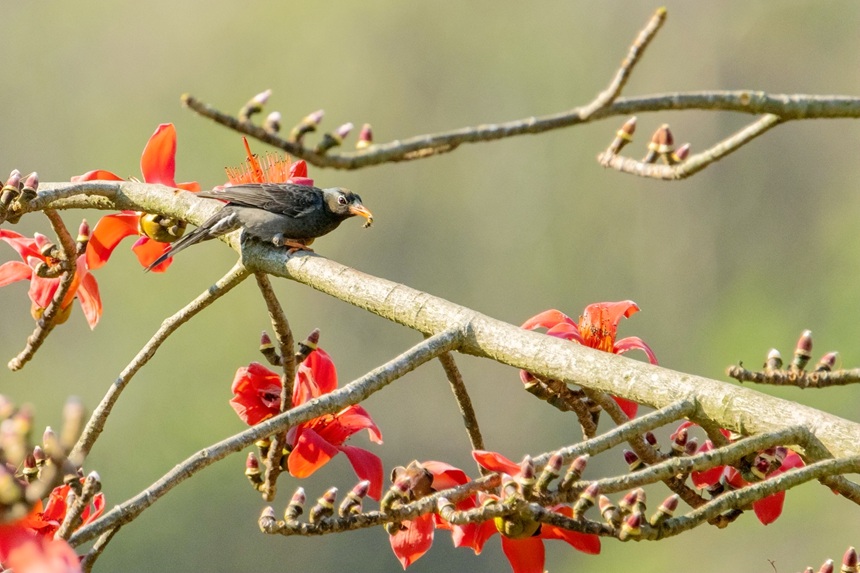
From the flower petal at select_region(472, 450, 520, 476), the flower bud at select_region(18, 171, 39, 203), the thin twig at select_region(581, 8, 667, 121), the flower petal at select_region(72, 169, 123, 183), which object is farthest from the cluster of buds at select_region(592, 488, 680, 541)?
the flower petal at select_region(72, 169, 123, 183)

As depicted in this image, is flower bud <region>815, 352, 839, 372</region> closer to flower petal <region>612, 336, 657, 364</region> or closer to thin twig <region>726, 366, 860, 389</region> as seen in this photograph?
thin twig <region>726, 366, 860, 389</region>

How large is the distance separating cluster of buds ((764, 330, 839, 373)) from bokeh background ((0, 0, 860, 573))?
76.6ft

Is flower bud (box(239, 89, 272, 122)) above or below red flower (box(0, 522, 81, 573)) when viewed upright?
above

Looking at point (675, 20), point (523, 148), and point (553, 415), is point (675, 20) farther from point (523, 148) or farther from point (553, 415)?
point (553, 415)

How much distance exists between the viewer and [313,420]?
1.73 metres

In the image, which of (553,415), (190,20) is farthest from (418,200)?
(190,20)

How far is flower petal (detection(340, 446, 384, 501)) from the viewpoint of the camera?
168 centimetres

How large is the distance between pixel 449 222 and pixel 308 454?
34725 millimetres

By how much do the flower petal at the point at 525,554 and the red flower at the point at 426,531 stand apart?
0.05m

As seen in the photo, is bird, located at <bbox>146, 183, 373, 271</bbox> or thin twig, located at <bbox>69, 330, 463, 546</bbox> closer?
thin twig, located at <bbox>69, 330, 463, 546</bbox>

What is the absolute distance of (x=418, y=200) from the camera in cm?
3634

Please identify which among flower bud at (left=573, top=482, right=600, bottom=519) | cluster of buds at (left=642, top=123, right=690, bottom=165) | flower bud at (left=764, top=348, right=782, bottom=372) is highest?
cluster of buds at (left=642, top=123, right=690, bottom=165)

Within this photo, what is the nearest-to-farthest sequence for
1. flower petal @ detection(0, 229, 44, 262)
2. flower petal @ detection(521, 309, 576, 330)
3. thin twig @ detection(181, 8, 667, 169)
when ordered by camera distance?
thin twig @ detection(181, 8, 667, 169)
flower petal @ detection(521, 309, 576, 330)
flower petal @ detection(0, 229, 44, 262)

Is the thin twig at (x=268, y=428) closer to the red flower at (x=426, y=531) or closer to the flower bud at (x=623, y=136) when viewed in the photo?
the red flower at (x=426, y=531)
